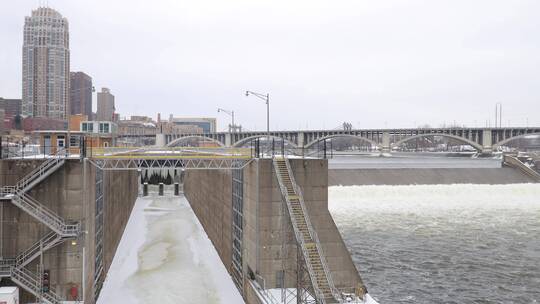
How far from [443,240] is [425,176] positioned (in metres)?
48.0

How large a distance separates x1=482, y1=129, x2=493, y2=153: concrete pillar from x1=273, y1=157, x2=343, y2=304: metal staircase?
353ft

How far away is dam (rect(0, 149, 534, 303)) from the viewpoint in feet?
76.1

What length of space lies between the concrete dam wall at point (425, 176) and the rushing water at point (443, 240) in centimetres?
678

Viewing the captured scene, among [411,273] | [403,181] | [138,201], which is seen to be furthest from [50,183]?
[403,181]

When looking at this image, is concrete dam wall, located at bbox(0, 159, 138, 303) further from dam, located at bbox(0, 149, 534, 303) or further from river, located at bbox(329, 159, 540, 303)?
river, located at bbox(329, 159, 540, 303)

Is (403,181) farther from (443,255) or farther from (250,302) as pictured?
(250,302)

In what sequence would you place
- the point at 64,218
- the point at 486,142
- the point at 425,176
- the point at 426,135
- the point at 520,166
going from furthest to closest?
the point at 486,142 < the point at 426,135 < the point at 520,166 < the point at 425,176 < the point at 64,218

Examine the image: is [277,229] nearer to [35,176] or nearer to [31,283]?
[31,283]

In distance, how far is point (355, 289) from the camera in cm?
2611

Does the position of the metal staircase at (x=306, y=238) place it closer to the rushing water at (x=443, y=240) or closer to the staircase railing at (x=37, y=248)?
the staircase railing at (x=37, y=248)

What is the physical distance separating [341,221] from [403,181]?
36.0 metres

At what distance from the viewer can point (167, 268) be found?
37250mm

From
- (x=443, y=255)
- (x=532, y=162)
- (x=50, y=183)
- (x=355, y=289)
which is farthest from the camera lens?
(x=532, y=162)

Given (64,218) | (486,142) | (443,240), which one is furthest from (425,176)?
(64,218)
